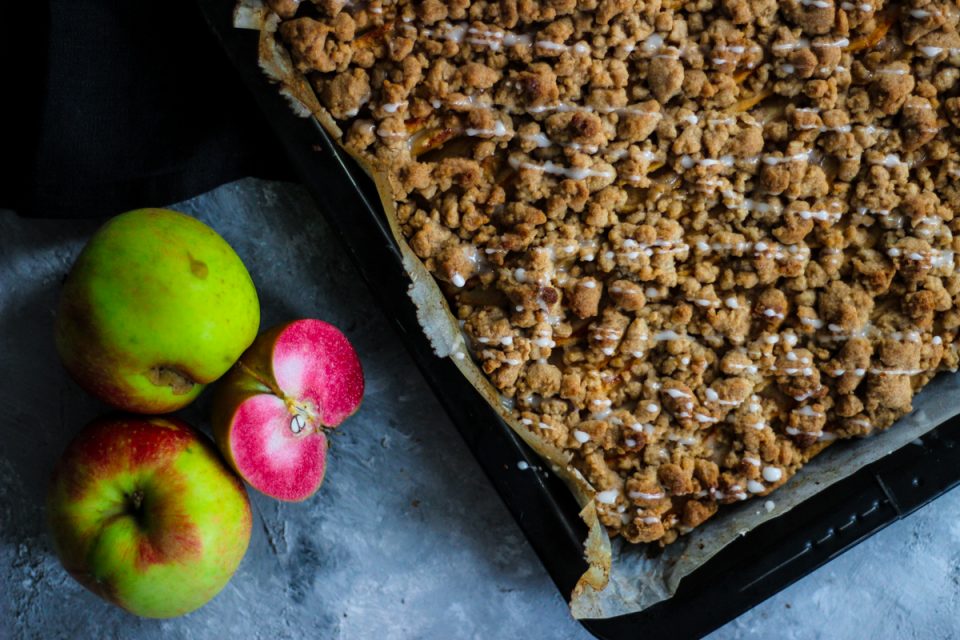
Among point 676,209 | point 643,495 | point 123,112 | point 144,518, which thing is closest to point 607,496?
point 643,495

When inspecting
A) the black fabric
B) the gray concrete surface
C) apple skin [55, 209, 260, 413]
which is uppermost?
the black fabric

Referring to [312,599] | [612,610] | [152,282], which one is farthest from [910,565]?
[152,282]

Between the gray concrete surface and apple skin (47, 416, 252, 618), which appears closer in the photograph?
apple skin (47, 416, 252, 618)

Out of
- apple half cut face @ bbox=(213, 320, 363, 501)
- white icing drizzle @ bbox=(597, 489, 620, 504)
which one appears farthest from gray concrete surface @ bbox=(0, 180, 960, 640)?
white icing drizzle @ bbox=(597, 489, 620, 504)

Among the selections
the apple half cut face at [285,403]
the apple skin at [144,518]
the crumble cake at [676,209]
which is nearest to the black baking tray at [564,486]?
the crumble cake at [676,209]

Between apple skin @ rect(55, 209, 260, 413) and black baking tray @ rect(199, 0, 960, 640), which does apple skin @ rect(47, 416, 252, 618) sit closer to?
apple skin @ rect(55, 209, 260, 413)

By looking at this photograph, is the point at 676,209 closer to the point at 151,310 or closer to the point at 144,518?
the point at 151,310

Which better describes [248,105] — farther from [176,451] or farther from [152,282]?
[176,451]
